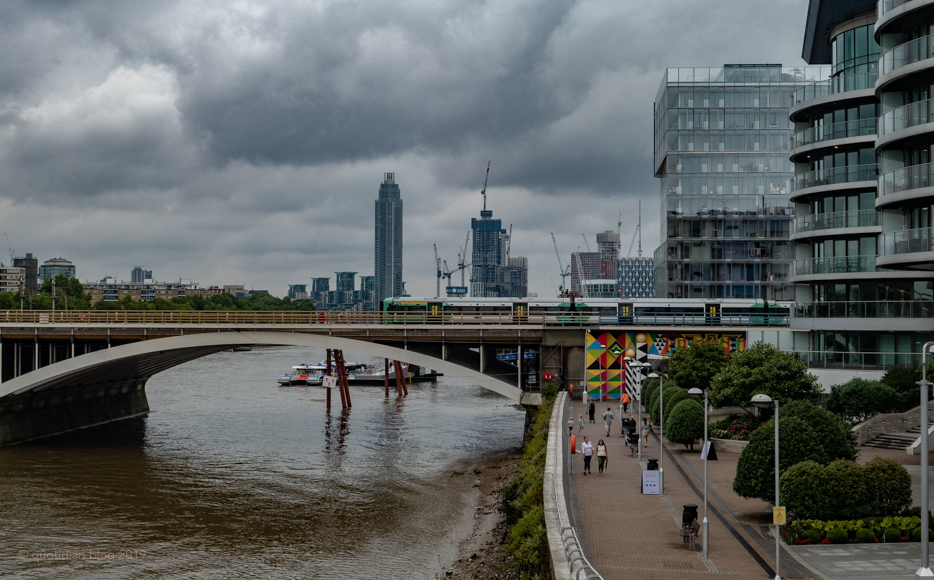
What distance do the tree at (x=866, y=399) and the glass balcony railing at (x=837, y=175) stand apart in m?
13.8

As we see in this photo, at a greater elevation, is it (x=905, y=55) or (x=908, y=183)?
(x=905, y=55)

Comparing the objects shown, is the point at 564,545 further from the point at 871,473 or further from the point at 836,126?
the point at 836,126

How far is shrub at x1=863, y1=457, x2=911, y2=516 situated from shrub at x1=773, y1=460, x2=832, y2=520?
3.90ft

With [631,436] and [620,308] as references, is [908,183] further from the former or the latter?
[620,308]

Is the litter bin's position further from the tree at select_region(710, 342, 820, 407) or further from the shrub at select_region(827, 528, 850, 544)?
the tree at select_region(710, 342, 820, 407)

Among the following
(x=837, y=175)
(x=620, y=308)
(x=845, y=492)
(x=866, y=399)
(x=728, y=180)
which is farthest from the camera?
(x=728, y=180)

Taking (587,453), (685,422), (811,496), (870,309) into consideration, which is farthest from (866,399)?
(811,496)

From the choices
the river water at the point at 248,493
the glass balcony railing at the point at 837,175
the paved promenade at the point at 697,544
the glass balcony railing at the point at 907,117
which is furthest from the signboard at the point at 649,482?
the glass balcony railing at the point at 837,175

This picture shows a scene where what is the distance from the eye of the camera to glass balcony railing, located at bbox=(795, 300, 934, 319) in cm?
4600

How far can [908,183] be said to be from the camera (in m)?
38.1

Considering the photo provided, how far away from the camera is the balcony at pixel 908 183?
36906mm

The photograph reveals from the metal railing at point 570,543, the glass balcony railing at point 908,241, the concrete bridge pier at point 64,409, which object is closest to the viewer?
the metal railing at point 570,543

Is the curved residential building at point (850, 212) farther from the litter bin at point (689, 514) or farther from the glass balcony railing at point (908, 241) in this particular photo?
the litter bin at point (689, 514)

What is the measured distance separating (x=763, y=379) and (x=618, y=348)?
52.5ft
